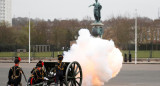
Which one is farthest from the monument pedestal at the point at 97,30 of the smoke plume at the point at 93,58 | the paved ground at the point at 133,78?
the smoke plume at the point at 93,58

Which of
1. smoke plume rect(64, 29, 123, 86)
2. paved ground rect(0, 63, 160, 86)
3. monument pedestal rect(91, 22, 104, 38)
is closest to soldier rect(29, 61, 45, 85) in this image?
smoke plume rect(64, 29, 123, 86)

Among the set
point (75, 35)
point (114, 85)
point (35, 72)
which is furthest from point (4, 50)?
point (35, 72)

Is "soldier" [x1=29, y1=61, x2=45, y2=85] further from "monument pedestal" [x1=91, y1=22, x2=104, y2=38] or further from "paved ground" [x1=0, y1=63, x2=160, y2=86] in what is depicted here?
"monument pedestal" [x1=91, y1=22, x2=104, y2=38]

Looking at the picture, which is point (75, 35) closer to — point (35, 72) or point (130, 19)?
point (130, 19)

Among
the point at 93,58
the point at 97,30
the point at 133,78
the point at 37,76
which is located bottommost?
the point at 133,78

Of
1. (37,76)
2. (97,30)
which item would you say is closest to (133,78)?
(37,76)

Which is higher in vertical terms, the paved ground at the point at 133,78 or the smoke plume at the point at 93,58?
the smoke plume at the point at 93,58

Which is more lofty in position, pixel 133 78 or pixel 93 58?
pixel 93 58

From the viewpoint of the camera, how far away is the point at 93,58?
16219 millimetres

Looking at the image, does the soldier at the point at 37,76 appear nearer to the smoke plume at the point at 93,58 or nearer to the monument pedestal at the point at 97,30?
the smoke plume at the point at 93,58

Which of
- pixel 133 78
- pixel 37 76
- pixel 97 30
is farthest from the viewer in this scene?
pixel 97 30

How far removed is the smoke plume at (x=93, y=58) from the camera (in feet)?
53.1

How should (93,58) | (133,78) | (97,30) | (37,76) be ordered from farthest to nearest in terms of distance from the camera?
(97,30)
(133,78)
(93,58)
(37,76)

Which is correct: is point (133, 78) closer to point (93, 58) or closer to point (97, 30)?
point (93, 58)
